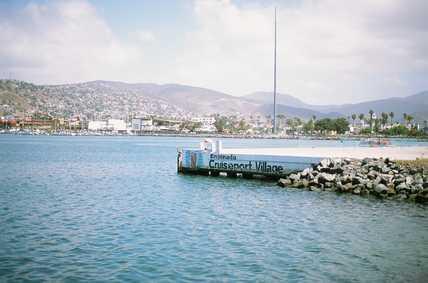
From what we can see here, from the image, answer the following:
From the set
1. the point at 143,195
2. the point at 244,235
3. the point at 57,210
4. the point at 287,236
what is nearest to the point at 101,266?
the point at 244,235

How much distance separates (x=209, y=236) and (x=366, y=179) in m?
15.5

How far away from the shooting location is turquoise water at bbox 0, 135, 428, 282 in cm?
1335

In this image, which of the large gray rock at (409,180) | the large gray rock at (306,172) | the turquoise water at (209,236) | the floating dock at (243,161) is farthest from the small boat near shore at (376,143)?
the turquoise water at (209,236)

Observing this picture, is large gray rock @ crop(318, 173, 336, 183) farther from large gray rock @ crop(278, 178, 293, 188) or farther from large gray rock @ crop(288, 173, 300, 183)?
large gray rock @ crop(278, 178, 293, 188)

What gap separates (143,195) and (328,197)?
37.6 feet

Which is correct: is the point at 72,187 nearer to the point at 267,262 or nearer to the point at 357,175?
the point at 357,175

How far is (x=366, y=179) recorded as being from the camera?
29641 mm

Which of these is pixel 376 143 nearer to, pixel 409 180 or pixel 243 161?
pixel 243 161

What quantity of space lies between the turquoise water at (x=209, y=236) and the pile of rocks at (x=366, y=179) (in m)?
1.83

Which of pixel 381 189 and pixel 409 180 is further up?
pixel 409 180

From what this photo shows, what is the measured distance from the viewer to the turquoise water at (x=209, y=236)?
1335 cm

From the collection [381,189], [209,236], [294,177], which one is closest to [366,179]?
[381,189]

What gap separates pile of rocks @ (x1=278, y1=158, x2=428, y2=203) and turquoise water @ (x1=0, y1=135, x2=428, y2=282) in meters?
1.83

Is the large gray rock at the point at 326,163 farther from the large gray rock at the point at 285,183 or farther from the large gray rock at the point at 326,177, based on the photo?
the large gray rock at the point at 285,183
